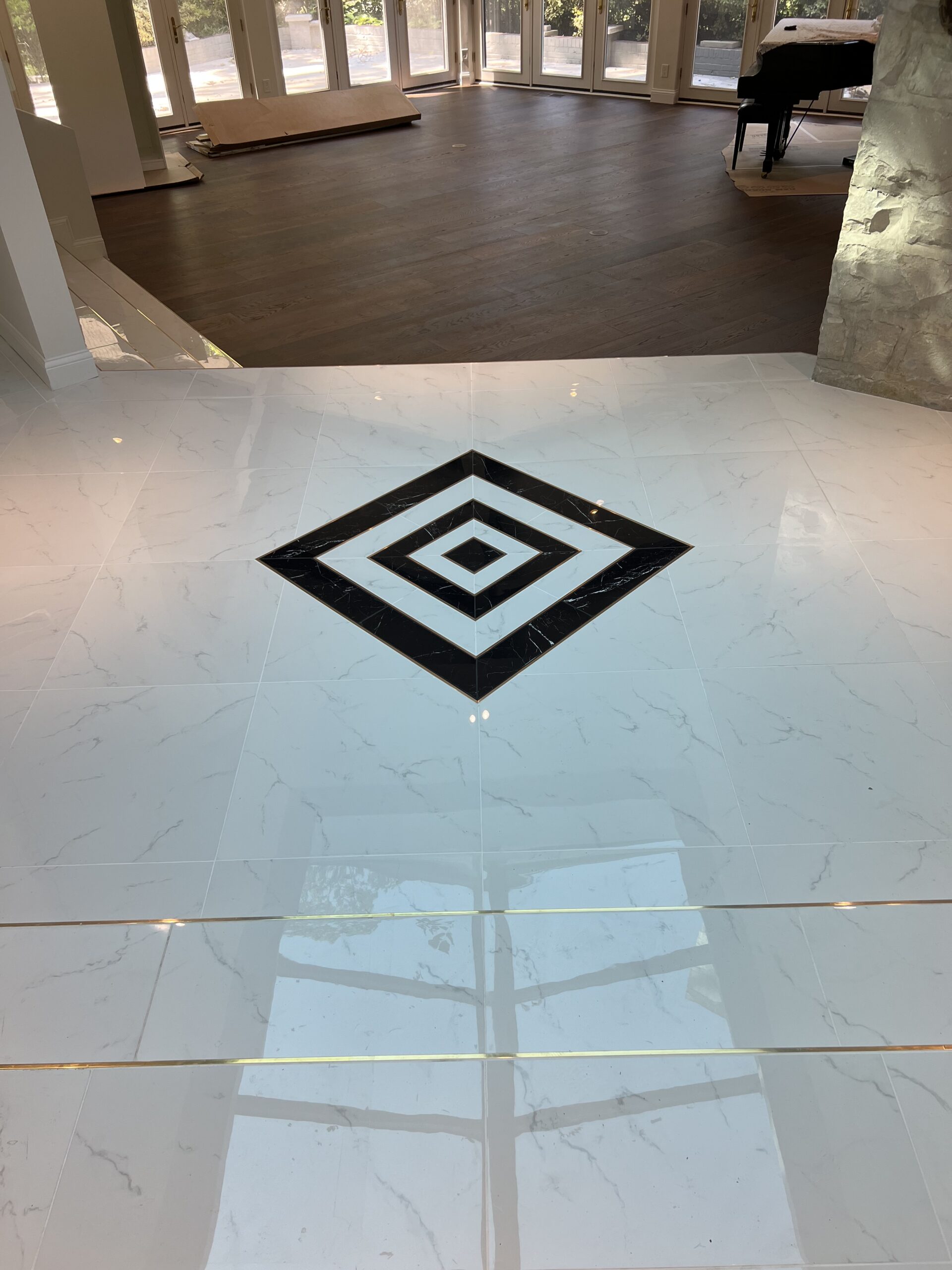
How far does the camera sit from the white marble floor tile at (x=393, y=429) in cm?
375

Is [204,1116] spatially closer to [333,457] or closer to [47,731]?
[47,731]

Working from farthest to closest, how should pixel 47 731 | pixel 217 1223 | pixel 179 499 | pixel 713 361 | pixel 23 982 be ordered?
pixel 713 361
pixel 179 499
pixel 47 731
pixel 23 982
pixel 217 1223

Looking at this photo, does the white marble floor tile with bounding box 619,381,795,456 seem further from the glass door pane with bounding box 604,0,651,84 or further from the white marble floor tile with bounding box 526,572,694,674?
the glass door pane with bounding box 604,0,651,84

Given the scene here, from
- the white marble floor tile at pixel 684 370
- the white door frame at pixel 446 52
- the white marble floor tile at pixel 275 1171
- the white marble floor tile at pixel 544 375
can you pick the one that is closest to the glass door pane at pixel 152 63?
the white door frame at pixel 446 52

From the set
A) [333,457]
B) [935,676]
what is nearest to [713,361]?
[333,457]

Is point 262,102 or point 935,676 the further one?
point 262,102

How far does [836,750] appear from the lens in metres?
2.45

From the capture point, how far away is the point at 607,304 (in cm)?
504

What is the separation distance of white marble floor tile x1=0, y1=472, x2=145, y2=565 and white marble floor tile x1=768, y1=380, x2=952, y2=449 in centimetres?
252

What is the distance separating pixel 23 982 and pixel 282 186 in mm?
6605

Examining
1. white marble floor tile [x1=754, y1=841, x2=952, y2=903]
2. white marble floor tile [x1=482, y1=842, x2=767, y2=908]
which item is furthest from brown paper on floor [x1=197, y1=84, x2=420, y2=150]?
white marble floor tile [x1=754, y1=841, x2=952, y2=903]

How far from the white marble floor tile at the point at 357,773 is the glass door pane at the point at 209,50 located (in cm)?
788

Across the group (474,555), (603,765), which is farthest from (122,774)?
(474,555)

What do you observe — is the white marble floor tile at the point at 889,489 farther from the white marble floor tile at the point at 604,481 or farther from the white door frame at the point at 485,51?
the white door frame at the point at 485,51
